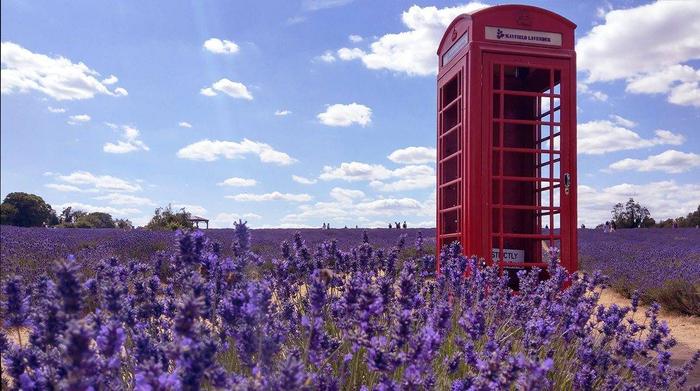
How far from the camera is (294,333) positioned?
3.91m

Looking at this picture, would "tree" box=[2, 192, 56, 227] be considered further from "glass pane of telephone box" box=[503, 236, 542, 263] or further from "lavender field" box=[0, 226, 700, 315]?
"glass pane of telephone box" box=[503, 236, 542, 263]

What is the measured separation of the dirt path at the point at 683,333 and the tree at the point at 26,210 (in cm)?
3335

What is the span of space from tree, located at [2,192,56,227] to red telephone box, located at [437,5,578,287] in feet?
112

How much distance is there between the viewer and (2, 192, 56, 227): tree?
115 feet

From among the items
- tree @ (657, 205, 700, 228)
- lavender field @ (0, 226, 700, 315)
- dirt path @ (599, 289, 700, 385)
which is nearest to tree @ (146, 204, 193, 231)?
lavender field @ (0, 226, 700, 315)

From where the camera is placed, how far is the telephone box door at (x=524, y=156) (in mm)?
6234

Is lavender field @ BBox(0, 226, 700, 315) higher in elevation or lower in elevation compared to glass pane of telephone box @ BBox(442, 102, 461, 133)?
lower

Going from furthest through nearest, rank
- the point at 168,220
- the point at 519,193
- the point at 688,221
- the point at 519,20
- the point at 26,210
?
the point at 688,221 → the point at 26,210 → the point at 168,220 → the point at 519,193 → the point at 519,20

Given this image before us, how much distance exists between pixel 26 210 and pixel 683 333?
119 feet

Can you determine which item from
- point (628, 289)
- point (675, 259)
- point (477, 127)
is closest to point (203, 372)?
point (477, 127)

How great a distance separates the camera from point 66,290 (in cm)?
179

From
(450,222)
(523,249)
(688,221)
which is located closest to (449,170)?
(450,222)

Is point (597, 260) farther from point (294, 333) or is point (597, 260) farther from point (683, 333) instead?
point (294, 333)

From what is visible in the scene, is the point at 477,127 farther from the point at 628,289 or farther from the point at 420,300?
the point at 628,289
